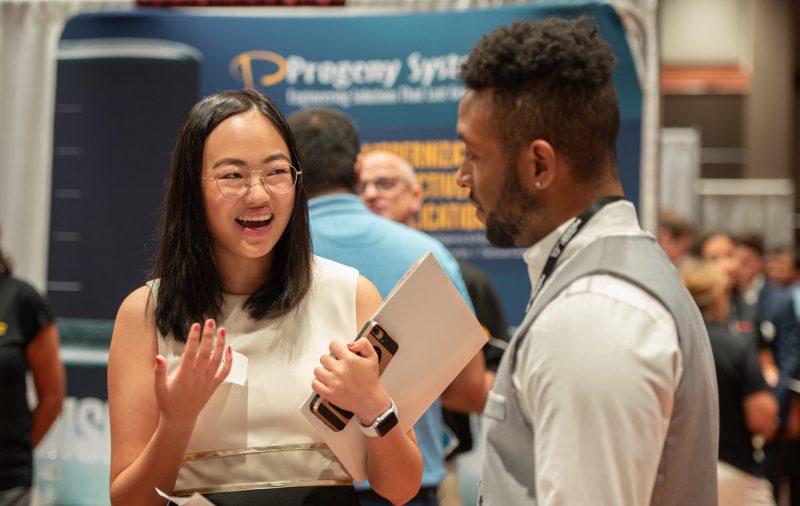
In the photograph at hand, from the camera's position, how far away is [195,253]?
1670 millimetres

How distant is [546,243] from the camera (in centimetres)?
150

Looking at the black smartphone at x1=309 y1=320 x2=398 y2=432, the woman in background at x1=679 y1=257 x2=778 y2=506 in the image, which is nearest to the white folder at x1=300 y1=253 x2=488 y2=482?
the black smartphone at x1=309 y1=320 x2=398 y2=432

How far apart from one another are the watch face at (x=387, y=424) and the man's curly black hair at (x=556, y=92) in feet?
1.53

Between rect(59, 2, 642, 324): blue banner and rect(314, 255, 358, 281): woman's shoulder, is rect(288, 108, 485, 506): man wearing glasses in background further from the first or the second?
rect(59, 2, 642, 324): blue banner

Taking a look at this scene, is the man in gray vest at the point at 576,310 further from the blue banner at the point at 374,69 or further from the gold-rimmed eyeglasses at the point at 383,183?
the blue banner at the point at 374,69

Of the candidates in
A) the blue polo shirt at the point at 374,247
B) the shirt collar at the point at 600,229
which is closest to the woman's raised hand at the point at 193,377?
the shirt collar at the point at 600,229

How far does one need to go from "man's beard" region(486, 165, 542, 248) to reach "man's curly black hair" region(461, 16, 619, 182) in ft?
0.14

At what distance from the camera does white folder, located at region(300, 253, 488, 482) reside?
1565mm

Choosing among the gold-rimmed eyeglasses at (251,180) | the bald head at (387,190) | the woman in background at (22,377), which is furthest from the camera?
the bald head at (387,190)

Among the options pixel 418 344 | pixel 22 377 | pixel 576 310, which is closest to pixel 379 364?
pixel 418 344

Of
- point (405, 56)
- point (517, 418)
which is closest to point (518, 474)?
point (517, 418)

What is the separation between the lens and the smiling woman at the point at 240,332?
62.9 inches

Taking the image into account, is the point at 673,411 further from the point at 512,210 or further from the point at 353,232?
the point at 353,232

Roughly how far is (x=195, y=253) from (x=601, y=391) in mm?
808
